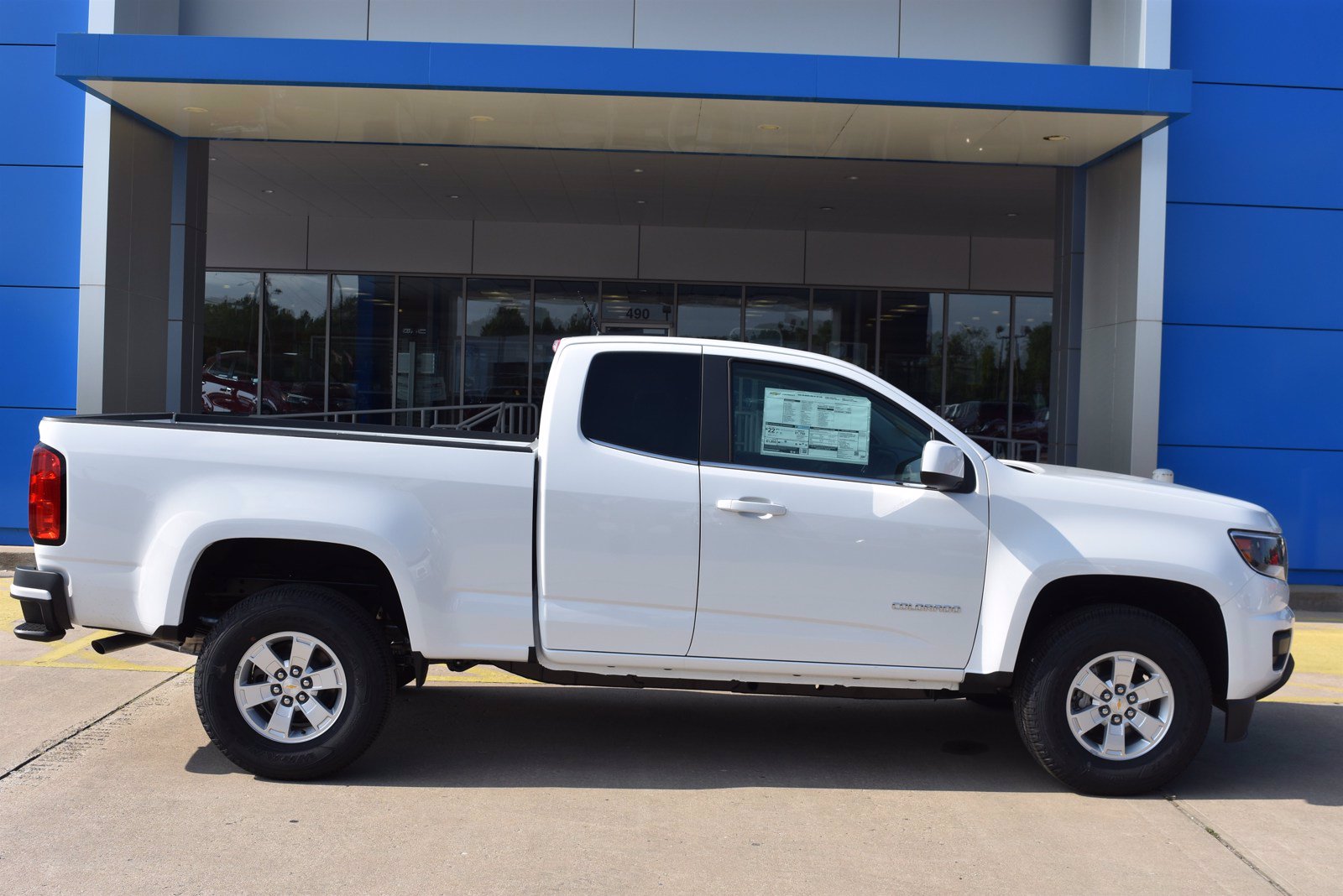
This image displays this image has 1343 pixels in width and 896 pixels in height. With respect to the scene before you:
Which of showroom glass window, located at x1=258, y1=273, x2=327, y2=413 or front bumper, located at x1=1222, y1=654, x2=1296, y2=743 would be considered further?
showroom glass window, located at x1=258, y1=273, x2=327, y2=413

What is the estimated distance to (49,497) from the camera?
5125 millimetres

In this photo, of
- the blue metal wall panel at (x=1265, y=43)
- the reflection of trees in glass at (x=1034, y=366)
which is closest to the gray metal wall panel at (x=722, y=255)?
the reflection of trees in glass at (x=1034, y=366)

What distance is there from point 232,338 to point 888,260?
38.3ft

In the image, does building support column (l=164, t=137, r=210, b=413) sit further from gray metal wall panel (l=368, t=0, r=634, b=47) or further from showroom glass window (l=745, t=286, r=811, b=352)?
showroom glass window (l=745, t=286, r=811, b=352)

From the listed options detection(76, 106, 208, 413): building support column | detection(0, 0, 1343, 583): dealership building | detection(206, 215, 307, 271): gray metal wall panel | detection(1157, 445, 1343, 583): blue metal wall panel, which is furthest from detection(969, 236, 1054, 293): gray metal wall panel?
detection(76, 106, 208, 413): building support column

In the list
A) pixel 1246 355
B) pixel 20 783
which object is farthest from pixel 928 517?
pixel 1246 355

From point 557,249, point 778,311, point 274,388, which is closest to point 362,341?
point 274,388

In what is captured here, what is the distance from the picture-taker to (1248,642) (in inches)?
208

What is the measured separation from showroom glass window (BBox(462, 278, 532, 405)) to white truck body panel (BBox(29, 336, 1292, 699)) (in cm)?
1556

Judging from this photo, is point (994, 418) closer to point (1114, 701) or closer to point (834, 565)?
point (1114, 701)

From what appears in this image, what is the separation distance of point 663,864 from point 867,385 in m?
2.31

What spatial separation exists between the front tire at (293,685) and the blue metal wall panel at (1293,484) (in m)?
8.26

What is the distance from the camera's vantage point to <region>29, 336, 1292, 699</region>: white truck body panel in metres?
5.13

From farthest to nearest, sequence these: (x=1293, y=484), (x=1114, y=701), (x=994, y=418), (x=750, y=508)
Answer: (x=994, y=418) → (x=1293, y=484) → (x=1114, y=701) → (x=750, y=508)
